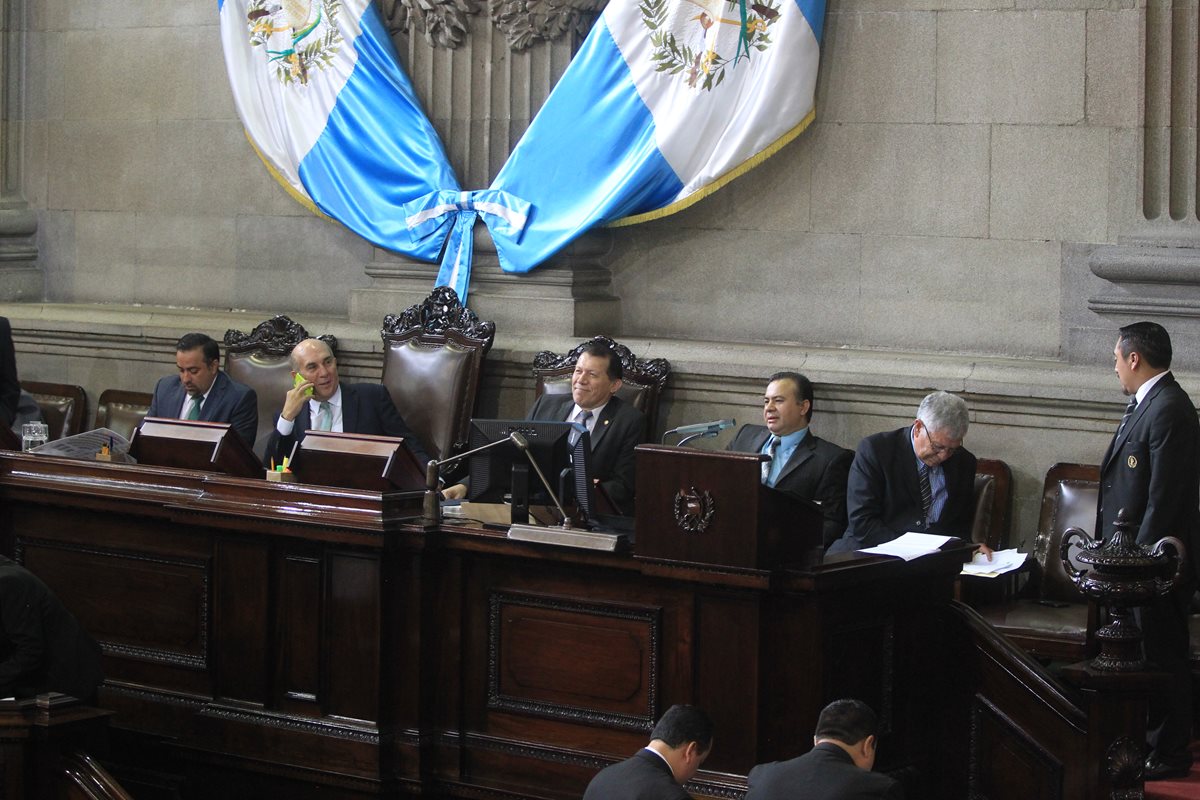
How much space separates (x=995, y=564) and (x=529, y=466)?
159 centimetres

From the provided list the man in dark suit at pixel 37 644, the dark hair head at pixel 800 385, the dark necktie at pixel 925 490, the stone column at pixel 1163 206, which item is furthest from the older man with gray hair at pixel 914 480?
the man in dark suit at pixel 37 644

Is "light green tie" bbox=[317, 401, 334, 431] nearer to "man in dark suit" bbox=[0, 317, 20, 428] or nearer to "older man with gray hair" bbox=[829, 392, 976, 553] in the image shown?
"man in dark suit" bbox=[0, 317, 20, 428]

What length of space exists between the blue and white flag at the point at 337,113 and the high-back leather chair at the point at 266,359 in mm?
553

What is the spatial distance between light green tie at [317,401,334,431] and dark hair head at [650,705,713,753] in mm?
3034

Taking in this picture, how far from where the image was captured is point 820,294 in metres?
7.22

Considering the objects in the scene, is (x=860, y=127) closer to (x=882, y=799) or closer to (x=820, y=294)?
(x=820, y=294)

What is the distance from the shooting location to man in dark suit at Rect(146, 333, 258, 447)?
6.96 meters

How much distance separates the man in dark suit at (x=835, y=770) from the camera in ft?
11.8

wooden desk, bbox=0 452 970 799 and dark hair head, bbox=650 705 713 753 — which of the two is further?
wooden desk, bbox=0 452 970 799

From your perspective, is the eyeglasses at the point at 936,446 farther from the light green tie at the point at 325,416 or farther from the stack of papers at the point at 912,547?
the light green tie at the point at 325,416

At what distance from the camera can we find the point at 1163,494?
5.22 meters

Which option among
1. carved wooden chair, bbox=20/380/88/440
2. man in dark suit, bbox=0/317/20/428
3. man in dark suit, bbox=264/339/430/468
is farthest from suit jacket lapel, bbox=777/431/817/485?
carved wooden chair, bbox=20/380/88/440

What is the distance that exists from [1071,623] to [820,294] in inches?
80.8

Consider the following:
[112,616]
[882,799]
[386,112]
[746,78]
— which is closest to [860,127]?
[746,78]
